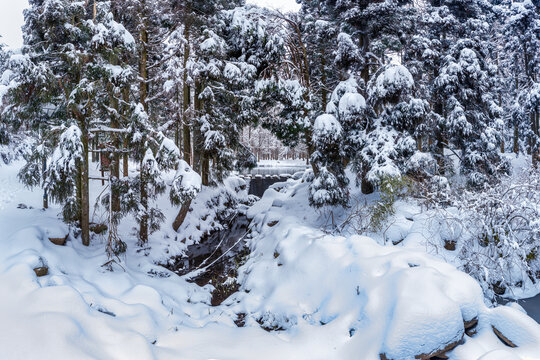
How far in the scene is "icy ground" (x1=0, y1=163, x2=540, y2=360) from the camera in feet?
12.0

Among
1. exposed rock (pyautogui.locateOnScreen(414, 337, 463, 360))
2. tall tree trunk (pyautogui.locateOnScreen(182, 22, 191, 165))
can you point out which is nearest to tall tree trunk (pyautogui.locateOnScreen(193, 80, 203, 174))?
tall tree trunk (pyautogui.locateOnScreen(182, 22, 191, 165))

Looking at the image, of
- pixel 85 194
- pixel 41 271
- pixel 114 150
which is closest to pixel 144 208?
pixel 85 194

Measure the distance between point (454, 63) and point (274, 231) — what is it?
36.5 feet

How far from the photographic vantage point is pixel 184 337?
453cm

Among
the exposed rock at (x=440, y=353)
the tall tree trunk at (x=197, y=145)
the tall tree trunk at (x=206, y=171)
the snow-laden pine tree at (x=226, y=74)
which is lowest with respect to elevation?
the exposed rock at (x=440, y=353)

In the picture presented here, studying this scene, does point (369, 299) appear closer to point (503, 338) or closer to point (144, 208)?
point (503, 338)

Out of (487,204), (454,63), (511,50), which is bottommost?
(487,204)

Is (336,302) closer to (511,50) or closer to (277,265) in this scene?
(277,265)

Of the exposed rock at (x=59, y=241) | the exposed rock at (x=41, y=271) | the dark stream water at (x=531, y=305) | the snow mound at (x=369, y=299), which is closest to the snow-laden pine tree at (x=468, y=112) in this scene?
the dark stream water at (x=531, y=305)

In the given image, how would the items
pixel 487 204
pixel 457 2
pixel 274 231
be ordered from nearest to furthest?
pixel 487 204
pixel 274 231
pixel 457 2

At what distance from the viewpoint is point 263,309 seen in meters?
6.05

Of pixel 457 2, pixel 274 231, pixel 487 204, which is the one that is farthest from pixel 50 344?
pixel 457 2

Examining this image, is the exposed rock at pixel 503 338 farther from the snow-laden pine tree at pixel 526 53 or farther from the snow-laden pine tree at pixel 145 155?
the snow-laden pine tree at pixel 526 53

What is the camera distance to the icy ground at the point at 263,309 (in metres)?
3.66
